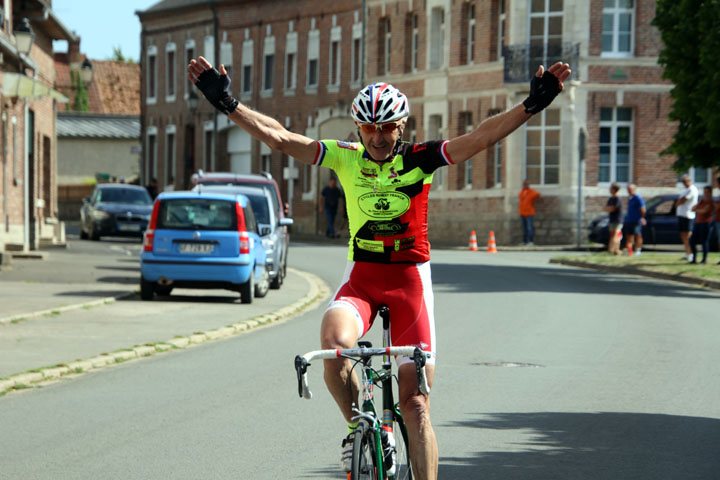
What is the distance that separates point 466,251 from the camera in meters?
39.6

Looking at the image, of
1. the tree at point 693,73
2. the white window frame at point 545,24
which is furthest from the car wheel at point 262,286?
the white window frame at point 545,24

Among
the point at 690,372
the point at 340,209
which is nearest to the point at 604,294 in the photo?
the point at 690,372

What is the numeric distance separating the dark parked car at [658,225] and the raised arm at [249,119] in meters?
32.4

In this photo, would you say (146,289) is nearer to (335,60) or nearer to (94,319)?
(94,319)

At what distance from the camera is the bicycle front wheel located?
5.24 metres

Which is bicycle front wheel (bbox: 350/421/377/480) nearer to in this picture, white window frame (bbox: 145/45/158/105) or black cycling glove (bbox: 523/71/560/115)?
black cycling glove (bbox: 523/71/560/115)

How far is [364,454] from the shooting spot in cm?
530

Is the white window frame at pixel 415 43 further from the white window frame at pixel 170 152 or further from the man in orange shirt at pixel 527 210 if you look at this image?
the white window frame at pixel 170 152

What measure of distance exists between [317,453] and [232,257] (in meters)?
11.7

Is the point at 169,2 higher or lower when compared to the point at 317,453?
higher

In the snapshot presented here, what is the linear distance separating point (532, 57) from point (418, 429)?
39563 millimetres

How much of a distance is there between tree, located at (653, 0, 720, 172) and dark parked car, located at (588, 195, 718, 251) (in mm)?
9720

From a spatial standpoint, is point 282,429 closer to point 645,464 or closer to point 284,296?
point 645,464

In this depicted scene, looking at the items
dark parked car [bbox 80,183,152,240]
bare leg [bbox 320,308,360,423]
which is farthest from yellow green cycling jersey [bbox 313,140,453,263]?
dark parked car [bbox 80,183,152,240]
